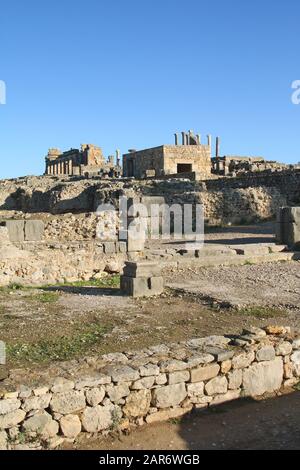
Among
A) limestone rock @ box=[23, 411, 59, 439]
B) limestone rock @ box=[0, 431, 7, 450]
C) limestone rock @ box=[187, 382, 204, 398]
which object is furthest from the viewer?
limestone rock @ box=[187, 382, 204, 398]

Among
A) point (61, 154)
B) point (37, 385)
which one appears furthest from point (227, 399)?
point (61, 154)

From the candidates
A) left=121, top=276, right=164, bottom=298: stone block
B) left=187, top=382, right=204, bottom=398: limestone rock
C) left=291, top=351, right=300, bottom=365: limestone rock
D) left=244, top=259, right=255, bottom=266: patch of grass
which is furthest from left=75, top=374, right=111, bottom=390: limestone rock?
left=244, top=259, right=255, bottom=266: patch of grass

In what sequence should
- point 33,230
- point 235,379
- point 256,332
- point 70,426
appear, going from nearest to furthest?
point 70,426 < point 235,379 < point 256,332 < point 33,230

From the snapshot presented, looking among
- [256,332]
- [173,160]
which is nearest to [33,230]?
[256,332]

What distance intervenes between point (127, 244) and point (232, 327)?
5.92 meters

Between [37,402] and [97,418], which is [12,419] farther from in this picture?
[97,418]

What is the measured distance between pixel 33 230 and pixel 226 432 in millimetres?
8911

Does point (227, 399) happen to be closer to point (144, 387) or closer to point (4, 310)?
point (144, 387)

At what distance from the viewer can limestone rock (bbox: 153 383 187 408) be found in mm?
4965

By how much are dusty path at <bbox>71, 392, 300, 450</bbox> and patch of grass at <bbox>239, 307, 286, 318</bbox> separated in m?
2.34

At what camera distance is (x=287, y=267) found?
12562mm

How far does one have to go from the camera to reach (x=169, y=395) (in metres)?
5.04

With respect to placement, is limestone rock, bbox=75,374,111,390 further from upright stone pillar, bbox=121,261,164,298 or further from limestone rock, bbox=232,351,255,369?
upright stone pillar, bbox=121,261,164,298

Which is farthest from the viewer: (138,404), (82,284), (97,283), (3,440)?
(97,283)
